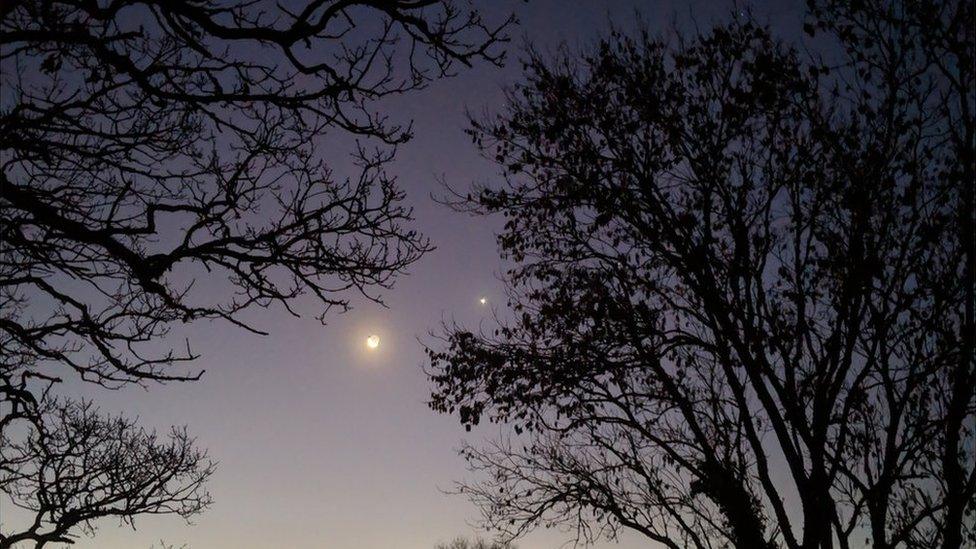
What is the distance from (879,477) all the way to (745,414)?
7.39 feet

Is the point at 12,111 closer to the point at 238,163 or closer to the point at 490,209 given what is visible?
the point at 238,163

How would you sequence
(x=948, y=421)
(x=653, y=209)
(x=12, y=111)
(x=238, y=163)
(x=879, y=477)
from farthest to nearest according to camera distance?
(x=653, y=209) → (x=879, y=477) → (x=948, y=421) → (x=238, y=163) → (x=12, y=111)

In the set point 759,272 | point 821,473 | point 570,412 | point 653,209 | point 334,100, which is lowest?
point 821,473

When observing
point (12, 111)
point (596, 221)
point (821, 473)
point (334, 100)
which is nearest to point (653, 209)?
point (596, 221)

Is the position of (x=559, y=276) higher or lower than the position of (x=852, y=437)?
higher

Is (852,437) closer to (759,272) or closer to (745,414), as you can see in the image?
(745,414)

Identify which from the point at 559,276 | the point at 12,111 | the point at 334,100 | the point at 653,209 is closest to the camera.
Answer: the point at 12,111

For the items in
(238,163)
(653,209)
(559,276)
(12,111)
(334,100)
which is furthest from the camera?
(559,276)

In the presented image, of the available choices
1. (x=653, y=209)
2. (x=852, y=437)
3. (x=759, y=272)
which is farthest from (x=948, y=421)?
(x=653, y=209)

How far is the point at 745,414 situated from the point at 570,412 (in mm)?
2990

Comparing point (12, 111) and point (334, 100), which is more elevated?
point (334, 100)

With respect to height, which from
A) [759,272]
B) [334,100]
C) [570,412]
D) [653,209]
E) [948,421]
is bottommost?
[948,421]

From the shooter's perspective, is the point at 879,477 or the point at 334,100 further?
the point at 879,477

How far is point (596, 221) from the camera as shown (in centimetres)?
1018
